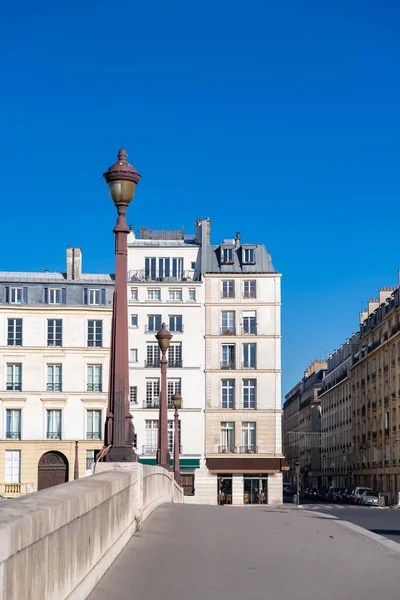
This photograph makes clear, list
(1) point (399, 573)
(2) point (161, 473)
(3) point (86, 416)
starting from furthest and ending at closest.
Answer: (3) point (86, 416), (2) point (161, 473), (1) point (399, 573)

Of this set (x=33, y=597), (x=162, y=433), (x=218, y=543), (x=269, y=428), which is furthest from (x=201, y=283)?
(x=33, y=597)

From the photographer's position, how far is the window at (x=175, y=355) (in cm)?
6881

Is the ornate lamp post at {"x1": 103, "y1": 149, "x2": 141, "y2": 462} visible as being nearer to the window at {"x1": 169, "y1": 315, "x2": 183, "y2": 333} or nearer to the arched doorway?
the arched doorway

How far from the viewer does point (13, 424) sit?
64.4 m

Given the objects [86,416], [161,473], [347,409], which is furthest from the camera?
[347,409]

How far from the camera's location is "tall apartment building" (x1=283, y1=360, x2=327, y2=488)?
443ft

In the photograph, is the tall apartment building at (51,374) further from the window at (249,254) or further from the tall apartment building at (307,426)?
the tall apartment building at (307,426)

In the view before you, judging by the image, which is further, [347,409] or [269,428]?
[347,409]

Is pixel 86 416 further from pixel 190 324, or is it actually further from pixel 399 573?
pixel 399 573

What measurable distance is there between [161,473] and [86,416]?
40381mm

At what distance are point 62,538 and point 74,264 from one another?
61576mm

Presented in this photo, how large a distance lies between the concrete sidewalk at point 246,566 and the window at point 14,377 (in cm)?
4819

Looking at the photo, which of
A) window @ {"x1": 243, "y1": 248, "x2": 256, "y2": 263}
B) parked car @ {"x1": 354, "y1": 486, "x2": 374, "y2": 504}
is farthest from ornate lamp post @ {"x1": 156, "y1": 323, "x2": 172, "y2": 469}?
parked car @ {"x1": 354, "y1": 486, "x2": 374, "y2": 504}

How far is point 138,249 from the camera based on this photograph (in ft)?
234
